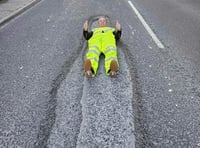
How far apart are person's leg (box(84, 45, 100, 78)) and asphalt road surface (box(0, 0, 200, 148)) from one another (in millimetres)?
155

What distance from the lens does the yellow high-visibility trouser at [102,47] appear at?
12.4 feet

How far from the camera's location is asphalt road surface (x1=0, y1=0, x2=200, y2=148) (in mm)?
2748

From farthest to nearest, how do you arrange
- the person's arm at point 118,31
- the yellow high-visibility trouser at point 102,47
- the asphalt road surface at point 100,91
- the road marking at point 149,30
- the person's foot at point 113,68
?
1. the road marking at point 149,30
2. the person's arm at point 118,31
3. the yellow high-visibility trouser at point 102,47
4. the person's foot at point 113,68
5. the asphalt road surface at point 100,91

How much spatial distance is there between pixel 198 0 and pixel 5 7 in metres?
7.81

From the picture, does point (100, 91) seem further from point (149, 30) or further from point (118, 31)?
point (149, 30)

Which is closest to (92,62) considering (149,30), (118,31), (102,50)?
(102,50)

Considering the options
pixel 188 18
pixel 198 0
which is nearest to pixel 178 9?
pixel 188 18

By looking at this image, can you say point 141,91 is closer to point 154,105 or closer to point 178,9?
point 154,105

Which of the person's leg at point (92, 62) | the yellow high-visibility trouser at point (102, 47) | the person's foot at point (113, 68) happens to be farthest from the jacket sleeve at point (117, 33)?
the person's foot at point (113, 68)

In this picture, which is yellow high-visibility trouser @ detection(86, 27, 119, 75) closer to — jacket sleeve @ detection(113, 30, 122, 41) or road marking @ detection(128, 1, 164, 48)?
jacket sleeve @ detection(113, 30, 122, 41)

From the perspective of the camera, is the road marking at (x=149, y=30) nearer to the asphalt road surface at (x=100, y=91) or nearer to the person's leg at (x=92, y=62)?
the asphalt road surface at (x=100, y=91)

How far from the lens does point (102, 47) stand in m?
4.23

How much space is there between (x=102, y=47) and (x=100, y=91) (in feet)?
3.62

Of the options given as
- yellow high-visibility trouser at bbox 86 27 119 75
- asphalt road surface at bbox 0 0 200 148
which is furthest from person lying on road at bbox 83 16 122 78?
asphalt road surface at bbox 0 0 200 148
